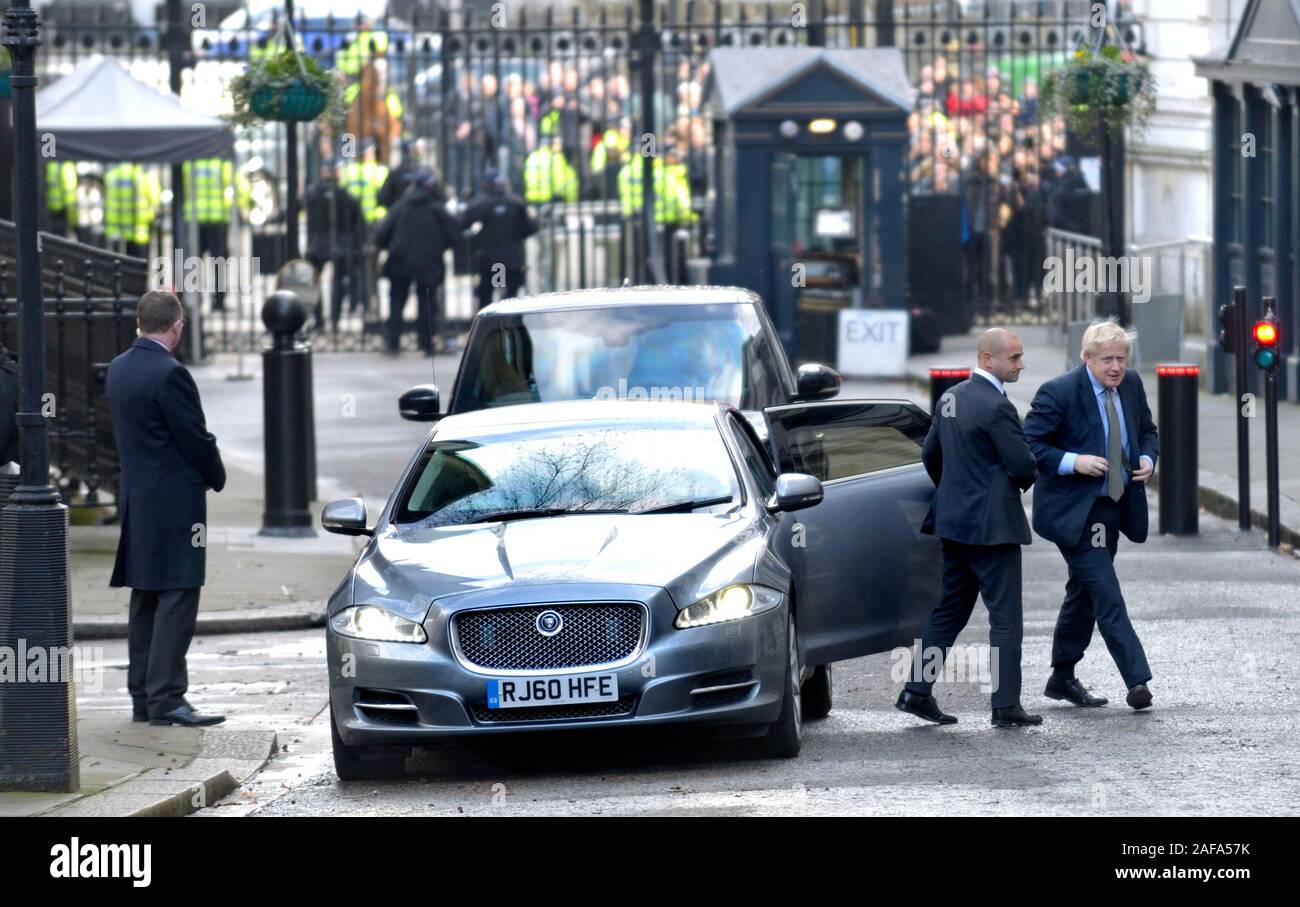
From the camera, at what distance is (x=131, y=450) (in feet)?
33.6

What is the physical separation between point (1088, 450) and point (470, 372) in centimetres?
361

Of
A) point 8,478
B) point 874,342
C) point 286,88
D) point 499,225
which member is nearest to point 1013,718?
point 8,478

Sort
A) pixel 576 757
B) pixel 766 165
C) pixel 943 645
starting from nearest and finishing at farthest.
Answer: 1. pixel 576 757
2. pixel 943 645
3. pixel 766 165

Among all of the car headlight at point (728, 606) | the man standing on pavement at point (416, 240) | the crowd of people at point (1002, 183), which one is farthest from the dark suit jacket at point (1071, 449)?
the crowd of people at point (1002, 183)

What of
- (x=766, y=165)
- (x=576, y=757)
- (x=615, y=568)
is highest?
(x=766, y=165)

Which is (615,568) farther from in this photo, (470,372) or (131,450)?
(470,372)

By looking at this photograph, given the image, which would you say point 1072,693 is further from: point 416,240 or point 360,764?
point 416,240

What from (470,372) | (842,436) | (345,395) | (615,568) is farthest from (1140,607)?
(345,395)

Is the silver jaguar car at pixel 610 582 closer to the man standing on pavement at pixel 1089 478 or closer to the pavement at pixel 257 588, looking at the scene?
the pavement at pixel 257 588

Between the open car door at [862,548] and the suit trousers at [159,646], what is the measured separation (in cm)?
261

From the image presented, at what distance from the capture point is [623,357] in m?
12.4

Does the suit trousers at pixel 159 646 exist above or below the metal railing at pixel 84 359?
below

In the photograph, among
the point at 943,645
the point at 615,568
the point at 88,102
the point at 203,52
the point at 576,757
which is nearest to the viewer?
the point at 615,568

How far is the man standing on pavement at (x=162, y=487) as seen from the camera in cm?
1016
